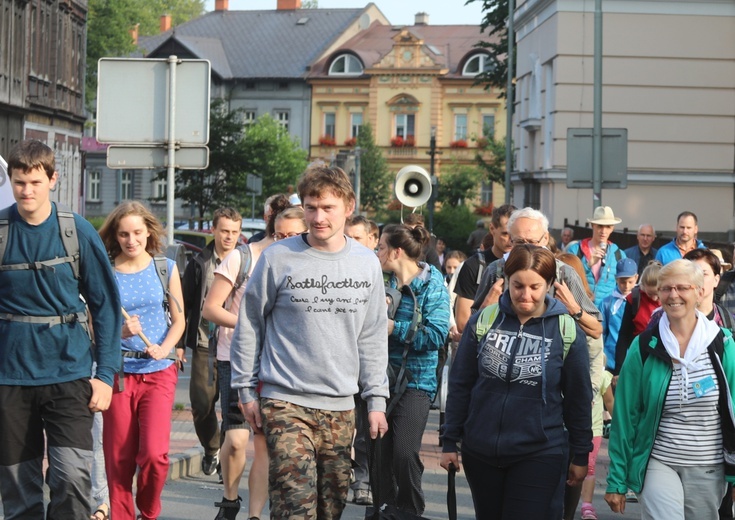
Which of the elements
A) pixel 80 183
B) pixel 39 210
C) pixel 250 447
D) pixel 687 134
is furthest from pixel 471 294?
pixel 80 183

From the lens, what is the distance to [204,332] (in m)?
10.3

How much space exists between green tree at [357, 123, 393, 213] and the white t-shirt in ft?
241

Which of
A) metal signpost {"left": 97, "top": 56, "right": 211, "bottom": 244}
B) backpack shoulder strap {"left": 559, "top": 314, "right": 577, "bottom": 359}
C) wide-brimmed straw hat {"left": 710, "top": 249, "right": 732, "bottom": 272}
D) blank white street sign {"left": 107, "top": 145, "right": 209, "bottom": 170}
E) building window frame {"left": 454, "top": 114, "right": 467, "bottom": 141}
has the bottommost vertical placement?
backpack shoulder strap {"left": 559, "top": 314, "right": 577, "bottom": 359}

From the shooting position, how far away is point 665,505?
20.9 feet

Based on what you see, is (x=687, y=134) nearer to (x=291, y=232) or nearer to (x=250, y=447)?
(x=250, y=447)

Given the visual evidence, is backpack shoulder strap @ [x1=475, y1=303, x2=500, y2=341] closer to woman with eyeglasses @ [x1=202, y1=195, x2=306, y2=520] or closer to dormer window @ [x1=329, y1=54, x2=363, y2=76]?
woman with eyeglasses @ [x1=202, y1=195, x2=306, y2=520]

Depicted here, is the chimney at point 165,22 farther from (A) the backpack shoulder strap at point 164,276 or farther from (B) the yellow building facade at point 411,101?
(A) the backpack shoulder strap at point 164,276

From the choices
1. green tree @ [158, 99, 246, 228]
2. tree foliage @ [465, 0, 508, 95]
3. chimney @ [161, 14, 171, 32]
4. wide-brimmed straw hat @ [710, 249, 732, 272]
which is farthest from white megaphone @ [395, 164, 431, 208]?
chimney @ [161, 14, 171, 32]

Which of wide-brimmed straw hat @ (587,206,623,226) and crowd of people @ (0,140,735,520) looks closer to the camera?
crowd of people @ (0,140,735,520)

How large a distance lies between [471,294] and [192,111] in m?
3.50

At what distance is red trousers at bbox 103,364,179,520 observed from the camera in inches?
295

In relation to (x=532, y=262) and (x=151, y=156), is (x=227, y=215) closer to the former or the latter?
(x=151, y=156)

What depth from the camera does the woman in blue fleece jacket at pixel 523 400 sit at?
20.0 ft

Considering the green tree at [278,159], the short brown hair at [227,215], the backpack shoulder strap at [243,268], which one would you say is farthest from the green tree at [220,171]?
the backpack shoulder strap at [243,268]
